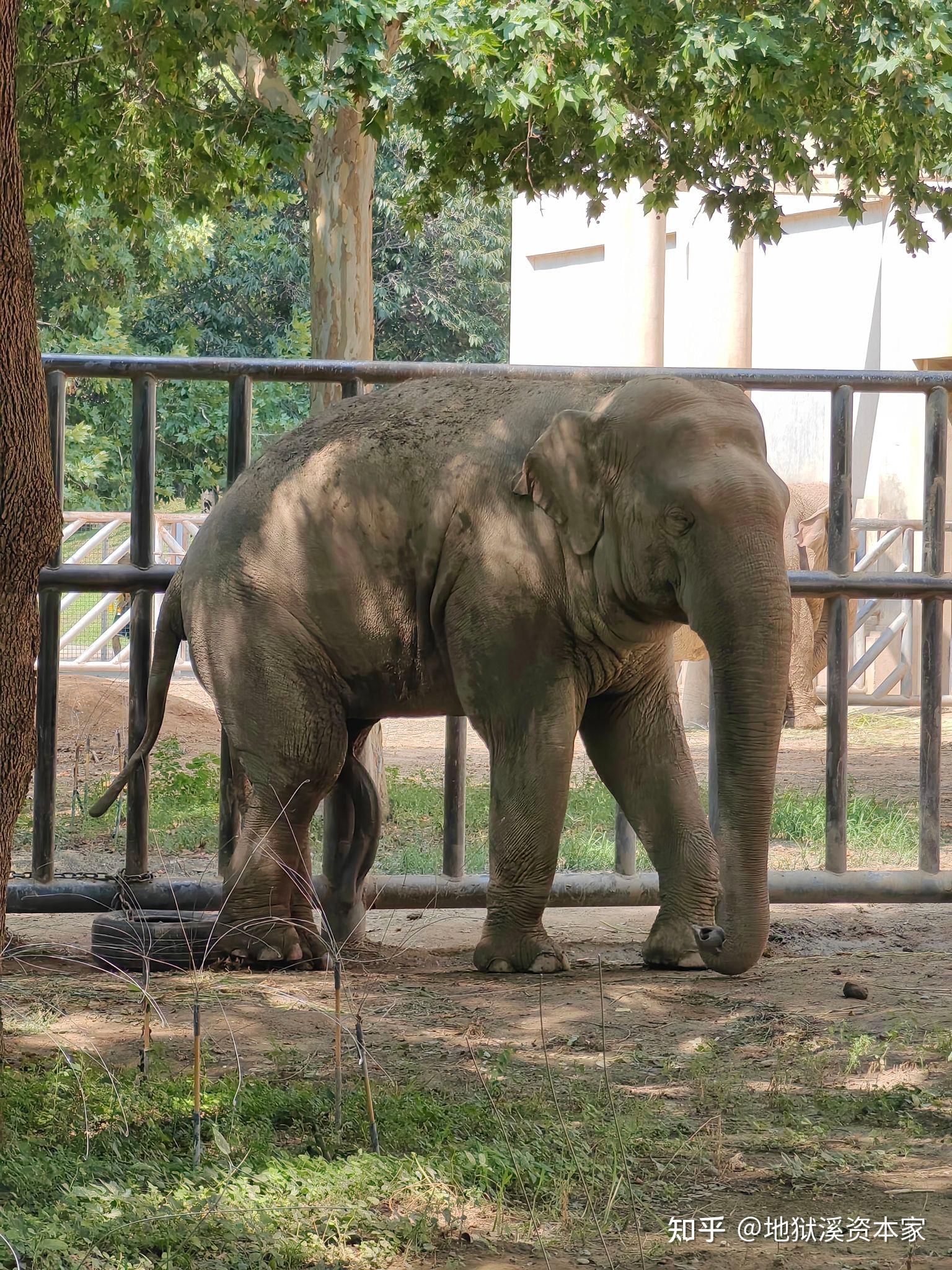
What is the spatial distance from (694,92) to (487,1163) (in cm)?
783

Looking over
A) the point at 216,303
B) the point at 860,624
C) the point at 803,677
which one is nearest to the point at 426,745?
the point at 803,677

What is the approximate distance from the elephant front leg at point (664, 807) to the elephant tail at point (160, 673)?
1571 millimetres

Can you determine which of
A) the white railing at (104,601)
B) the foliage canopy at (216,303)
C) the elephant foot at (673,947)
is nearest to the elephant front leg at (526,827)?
the elephant foot at (673,947)

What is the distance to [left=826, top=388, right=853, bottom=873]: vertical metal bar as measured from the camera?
20.0ft

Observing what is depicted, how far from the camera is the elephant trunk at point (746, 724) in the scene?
4.53 m

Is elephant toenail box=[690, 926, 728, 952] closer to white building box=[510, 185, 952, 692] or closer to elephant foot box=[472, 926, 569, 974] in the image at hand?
elephant foot box=[472, 926, 569, 974]

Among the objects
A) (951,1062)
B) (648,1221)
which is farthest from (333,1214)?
(951,1062)

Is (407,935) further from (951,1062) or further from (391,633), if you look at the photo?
(951,1062)

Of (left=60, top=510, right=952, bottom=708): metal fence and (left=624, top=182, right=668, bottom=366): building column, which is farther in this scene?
(left=624, top=182, right=668, bottom=366): building column

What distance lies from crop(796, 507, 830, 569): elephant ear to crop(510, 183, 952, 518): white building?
2956 mm

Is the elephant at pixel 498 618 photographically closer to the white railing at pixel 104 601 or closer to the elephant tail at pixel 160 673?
the elephant tail at pixel 160 673

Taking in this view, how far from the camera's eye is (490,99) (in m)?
8.64

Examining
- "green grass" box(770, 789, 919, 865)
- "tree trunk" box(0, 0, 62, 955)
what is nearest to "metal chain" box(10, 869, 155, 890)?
"tree trunk" box(0, 0, 62, 955)

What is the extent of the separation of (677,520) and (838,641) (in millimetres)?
1631
